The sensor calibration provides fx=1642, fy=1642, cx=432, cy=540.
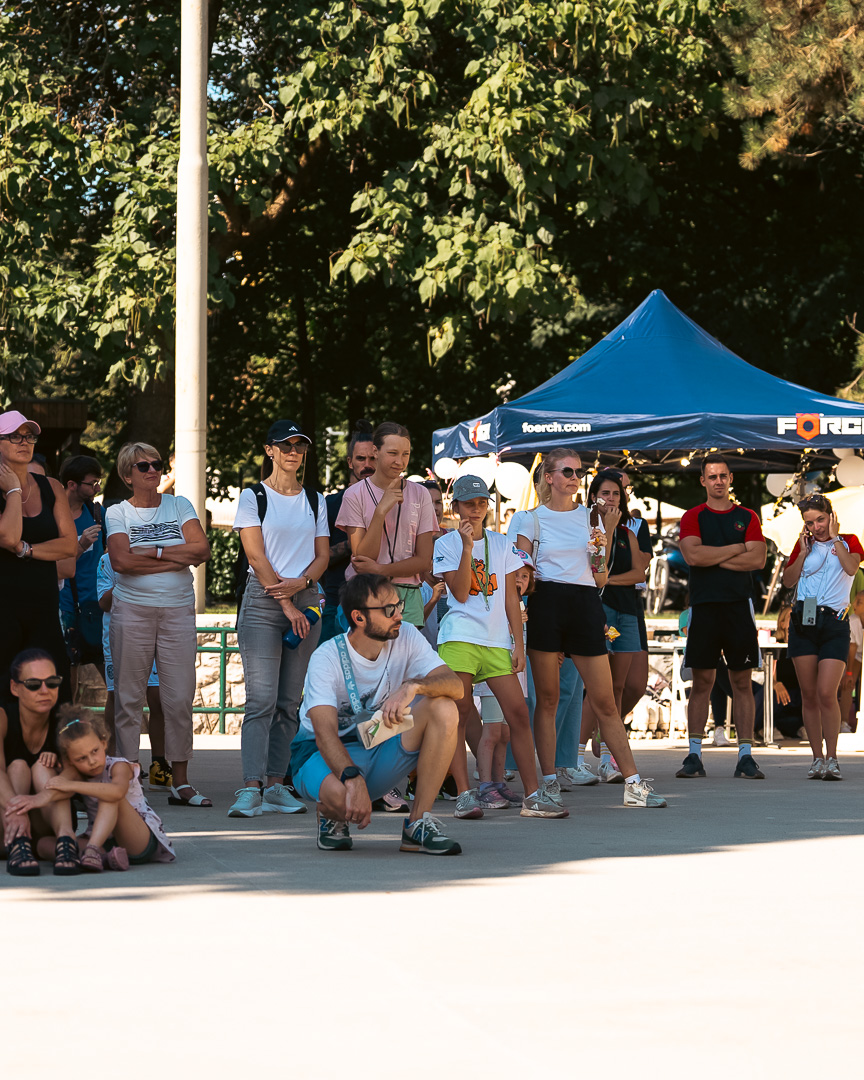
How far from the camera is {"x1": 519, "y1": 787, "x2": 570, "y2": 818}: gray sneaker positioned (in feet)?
27.1

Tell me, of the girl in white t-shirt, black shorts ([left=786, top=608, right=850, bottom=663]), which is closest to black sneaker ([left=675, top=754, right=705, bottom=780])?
black shorts ([left=786, top=608, right=850, bottom=663])

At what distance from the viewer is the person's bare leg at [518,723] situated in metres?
8.14

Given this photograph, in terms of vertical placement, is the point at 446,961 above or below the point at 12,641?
A: below

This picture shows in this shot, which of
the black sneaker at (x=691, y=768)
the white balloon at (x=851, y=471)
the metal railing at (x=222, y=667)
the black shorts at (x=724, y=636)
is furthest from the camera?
the white balloon at (x=851, y=471)

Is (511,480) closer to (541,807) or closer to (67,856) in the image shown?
(541,807)

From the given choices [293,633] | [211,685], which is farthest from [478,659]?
[211,685]

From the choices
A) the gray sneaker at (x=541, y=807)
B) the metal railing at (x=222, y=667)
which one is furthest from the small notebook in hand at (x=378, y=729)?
the metal railing at (x=222, y=667)

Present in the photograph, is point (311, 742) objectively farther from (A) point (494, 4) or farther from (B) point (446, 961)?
(A) point (494, 4)

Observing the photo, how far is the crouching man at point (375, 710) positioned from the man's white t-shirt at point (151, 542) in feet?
5.69

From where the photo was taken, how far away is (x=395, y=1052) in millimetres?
3891

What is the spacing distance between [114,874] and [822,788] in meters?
4.82

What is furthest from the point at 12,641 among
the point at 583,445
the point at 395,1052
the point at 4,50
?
the point at 4,50

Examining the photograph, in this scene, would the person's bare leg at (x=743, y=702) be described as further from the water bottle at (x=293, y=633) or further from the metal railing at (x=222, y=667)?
the metal railing at (x=222, y=667)

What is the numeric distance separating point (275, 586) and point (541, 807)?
5.71ft
